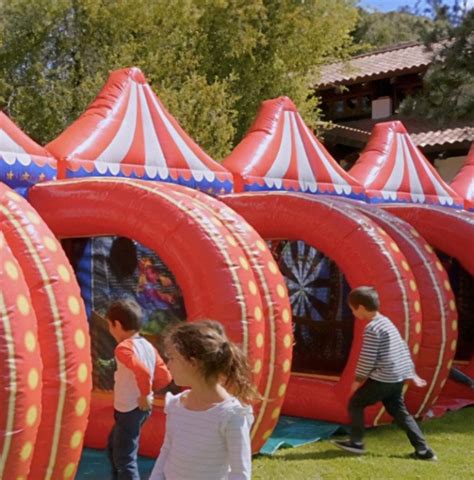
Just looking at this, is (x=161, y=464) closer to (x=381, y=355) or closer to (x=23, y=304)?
(x=23, y=304)

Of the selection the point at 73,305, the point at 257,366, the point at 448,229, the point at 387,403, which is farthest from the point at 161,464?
the point at 448,229

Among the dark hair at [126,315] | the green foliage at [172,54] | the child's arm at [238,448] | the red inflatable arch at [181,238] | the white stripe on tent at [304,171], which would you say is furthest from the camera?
the green foliage at [172,54]

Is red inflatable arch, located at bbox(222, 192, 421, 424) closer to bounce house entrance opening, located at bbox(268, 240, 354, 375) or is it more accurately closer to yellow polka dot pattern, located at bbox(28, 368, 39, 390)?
bounce house entrance opening, located at bbox(268, 240, 354, 375)

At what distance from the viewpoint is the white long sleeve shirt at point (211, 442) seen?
7.91 ft

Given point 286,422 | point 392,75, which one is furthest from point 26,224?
point 392,75

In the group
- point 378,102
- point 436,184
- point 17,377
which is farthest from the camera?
point 378,102

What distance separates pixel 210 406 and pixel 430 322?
395 centimetres

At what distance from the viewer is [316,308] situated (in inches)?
269

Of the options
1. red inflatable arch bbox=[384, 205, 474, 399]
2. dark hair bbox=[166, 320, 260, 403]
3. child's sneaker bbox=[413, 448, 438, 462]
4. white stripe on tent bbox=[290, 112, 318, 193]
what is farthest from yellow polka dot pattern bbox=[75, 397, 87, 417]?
red inflatable arch bbox=[384, 205, 474, 399]

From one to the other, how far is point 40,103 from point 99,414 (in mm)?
9766

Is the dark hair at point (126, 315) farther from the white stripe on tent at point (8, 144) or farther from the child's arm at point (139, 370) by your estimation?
the white stripe on tent at point (8, 144)

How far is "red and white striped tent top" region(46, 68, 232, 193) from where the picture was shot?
18.5 ft

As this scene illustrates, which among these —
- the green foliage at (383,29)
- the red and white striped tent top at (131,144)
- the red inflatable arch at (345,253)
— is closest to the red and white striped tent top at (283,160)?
the red and white striped tent top at (131,144)

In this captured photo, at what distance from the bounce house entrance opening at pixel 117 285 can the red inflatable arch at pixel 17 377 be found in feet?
6.57
